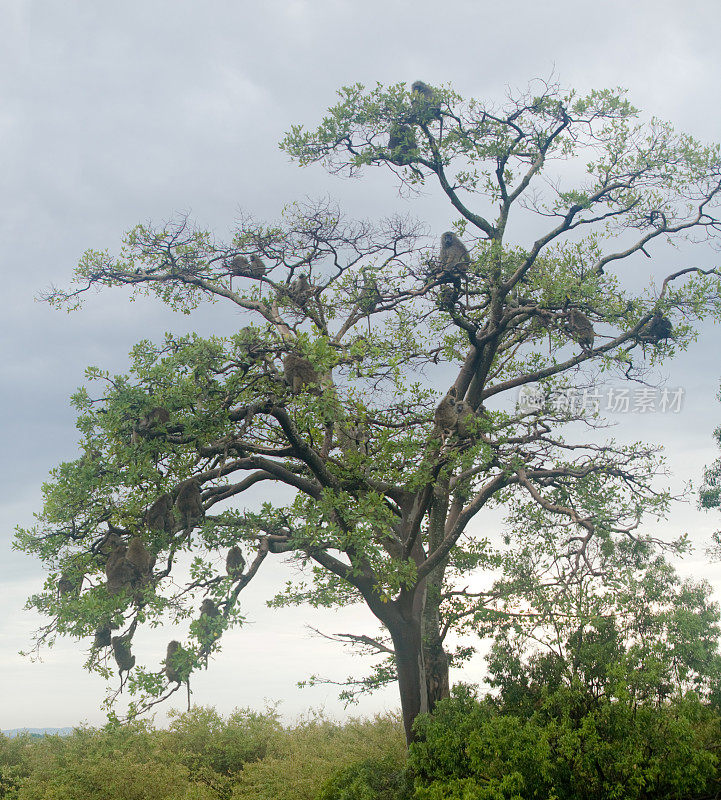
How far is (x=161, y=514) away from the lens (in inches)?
437

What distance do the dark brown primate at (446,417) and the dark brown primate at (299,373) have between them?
282 centimetres

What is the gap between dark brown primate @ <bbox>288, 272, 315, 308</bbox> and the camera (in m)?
14.6

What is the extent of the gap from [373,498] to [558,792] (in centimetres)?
465

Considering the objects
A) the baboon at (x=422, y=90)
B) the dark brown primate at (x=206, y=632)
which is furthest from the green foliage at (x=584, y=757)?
the baboon at (x=422, y=90)

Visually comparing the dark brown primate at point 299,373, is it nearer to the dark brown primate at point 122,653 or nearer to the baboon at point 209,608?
the baboon at point 209,608

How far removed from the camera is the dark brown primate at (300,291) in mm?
14602

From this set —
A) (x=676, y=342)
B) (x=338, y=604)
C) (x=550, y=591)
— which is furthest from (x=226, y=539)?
(x=676, y=342)

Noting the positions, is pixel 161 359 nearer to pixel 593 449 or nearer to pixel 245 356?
pixel 245 356

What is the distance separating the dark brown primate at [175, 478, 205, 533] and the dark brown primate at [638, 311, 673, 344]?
28.5 feet

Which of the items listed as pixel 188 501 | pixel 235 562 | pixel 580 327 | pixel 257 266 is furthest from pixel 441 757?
pixel 257 266

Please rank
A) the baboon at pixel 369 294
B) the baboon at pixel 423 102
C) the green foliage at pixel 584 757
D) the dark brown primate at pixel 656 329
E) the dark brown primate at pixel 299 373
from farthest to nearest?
the baboon at pixel 369 294, the baboon at pixel 423 102, the dark brown primate at pixel 656 329, the dark brown primate at pixel 299 373, the green foliage at pixel 584 757

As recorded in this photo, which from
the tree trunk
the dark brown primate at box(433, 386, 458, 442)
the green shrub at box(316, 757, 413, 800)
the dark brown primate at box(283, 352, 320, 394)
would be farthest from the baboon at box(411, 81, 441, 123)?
the green shrub at box(316, 757, 413, 800)

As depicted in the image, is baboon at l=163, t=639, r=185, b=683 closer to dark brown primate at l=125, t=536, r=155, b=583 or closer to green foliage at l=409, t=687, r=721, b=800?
dark brown primate at l=125, t=536, r=155, b=583

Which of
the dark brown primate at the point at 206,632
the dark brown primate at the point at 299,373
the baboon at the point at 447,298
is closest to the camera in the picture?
the dark brown primate at the point at 206,632
